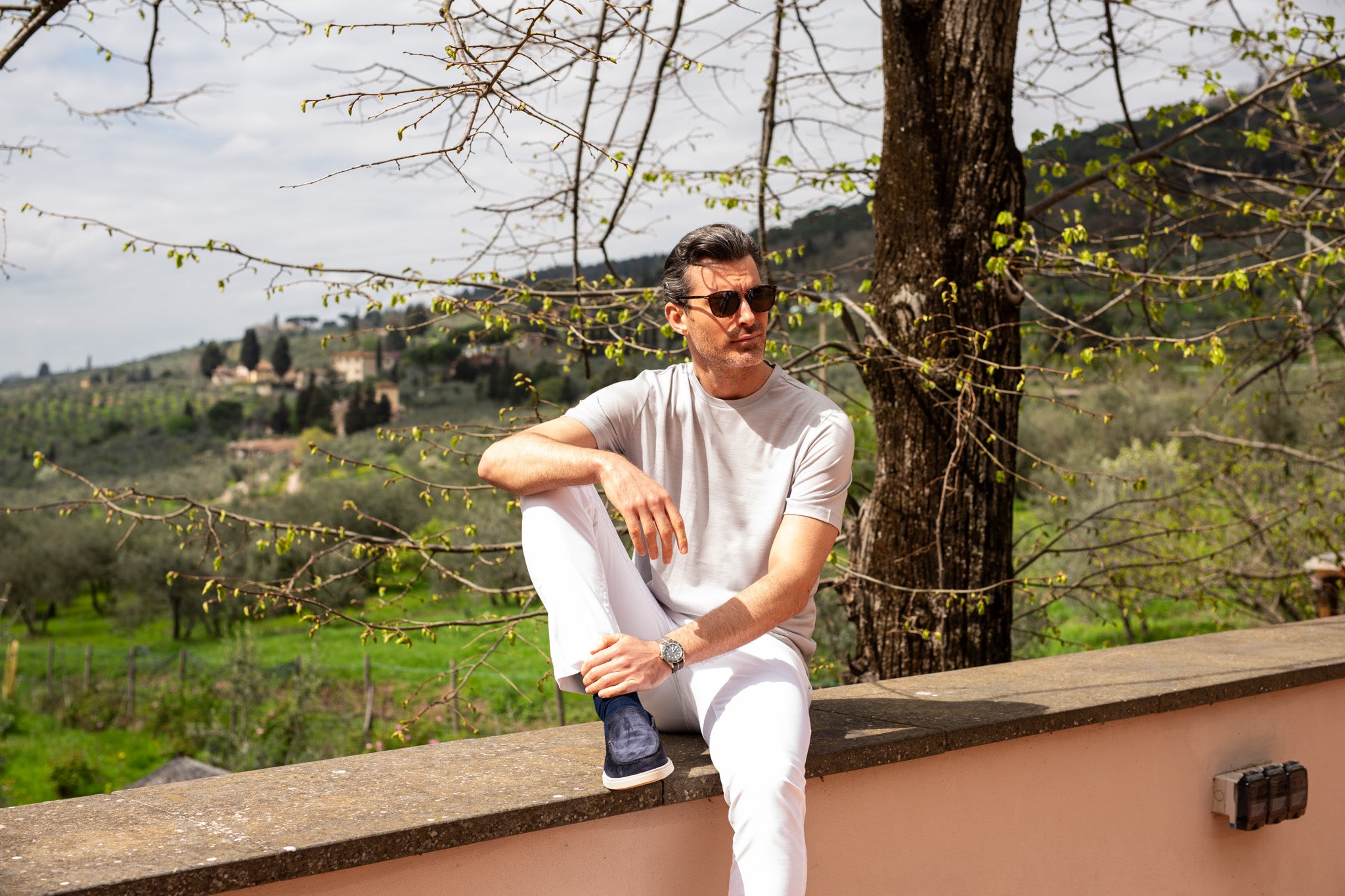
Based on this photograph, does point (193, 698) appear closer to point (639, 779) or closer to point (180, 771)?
point (180, 771)

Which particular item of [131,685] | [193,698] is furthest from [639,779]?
[131,685]

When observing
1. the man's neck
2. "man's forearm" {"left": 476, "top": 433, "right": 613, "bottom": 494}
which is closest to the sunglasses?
the man's neck

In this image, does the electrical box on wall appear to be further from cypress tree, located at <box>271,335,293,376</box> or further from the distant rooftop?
cypress tree, located at <box>271,335,293,376</box>

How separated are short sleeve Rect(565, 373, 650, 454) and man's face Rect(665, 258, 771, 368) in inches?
5.9

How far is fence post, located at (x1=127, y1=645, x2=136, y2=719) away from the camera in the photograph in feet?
66.0

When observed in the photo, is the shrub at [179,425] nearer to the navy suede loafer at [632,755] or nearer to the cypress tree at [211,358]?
the cypress tree at [211,358]

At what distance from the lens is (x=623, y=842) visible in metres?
1.80

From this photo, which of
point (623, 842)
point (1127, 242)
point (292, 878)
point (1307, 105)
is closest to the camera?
point (292, 878)

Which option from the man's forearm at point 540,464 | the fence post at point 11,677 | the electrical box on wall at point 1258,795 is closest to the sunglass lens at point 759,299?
the man's forearm at point 540,464

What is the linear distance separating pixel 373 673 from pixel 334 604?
2327 centimetres

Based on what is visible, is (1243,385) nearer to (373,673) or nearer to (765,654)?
→ (765,654)

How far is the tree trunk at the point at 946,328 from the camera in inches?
144

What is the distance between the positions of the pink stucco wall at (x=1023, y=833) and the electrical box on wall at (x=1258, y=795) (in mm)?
36

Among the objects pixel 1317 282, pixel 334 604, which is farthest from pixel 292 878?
pixel 1317 282
